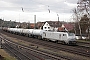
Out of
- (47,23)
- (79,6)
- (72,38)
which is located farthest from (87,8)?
(47,23)

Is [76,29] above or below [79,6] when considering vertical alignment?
below

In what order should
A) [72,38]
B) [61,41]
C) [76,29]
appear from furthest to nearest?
[76,29] → [61,41] → [72,38]

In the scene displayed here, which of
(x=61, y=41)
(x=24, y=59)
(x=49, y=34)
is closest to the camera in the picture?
(x=24, y=59)

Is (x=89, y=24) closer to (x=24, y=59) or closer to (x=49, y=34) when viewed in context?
(x=49, y=34)

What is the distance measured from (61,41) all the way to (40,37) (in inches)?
683

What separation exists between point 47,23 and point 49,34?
73982 mm

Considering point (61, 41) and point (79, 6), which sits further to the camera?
point (79, 6)

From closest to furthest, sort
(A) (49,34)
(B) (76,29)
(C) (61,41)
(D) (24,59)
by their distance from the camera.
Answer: (D) (24,59) → (C) (61,41) → (A) (49,34) → (B) (76,29)

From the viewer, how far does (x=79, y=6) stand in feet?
172

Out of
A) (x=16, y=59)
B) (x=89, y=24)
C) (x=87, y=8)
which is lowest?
(x=16, y=59)

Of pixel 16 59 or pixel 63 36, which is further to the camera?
pixel 63 36

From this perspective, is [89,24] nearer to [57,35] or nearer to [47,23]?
[57,35]

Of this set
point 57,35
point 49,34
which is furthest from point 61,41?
point 49,34

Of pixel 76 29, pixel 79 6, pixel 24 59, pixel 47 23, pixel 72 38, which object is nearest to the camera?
pixel 24 59
